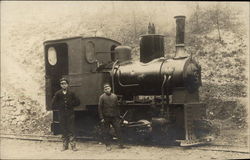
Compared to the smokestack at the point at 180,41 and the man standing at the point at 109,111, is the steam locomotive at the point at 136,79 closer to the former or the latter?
the smokestack at the point at 180,41

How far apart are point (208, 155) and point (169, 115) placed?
138cm

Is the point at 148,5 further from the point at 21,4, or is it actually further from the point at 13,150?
the point at 13,150

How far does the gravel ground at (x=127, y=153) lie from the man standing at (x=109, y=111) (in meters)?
0.36

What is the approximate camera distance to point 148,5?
20.3 m

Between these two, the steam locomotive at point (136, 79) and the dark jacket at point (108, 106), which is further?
the steam locomotive at point (136, 79)

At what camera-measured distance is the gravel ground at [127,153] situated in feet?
23.4

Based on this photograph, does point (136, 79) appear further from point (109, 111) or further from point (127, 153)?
point (127, 153)

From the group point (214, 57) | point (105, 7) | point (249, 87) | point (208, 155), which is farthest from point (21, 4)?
point (208, 155)

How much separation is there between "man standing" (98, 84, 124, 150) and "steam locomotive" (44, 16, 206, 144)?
766mm

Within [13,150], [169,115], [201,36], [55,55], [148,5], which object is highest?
[148,5]

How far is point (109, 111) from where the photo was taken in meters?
7.94

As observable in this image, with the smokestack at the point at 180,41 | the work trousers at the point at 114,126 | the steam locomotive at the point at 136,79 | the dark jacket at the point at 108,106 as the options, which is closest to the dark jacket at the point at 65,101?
the dark jacket at the point at 108,106

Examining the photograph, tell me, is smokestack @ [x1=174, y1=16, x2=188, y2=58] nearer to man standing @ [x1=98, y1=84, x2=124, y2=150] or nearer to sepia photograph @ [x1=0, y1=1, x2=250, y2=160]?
sepia photograph @ [x1=0, y1=1, x2=250, y2=160]

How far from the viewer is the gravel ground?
7137 millimetres
